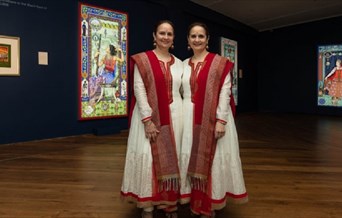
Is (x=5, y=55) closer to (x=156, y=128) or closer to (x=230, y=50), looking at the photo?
(x=156, y=128)

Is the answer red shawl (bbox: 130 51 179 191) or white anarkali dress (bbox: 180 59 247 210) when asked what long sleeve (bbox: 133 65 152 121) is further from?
white anarkali dress (bbox: 180 59 247 210)

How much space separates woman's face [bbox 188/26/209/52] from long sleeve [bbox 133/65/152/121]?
358 mm

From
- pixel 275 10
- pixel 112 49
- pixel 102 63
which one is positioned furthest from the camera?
pixel 275 10

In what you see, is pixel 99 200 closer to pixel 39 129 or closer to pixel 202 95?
pixel 202 95

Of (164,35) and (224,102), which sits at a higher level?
(164,35)

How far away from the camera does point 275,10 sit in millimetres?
8867

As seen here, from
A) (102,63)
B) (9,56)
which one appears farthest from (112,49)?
(9,56)

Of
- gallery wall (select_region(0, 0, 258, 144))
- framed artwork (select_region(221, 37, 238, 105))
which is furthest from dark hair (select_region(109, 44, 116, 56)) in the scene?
framed artwork (select_region(221, 37, 238, 105))

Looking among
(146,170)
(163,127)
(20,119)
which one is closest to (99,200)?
(146,170)

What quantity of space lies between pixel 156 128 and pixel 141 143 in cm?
12

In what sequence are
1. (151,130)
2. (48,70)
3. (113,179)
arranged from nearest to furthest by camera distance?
(151,130)
(113,179)
(48,70)

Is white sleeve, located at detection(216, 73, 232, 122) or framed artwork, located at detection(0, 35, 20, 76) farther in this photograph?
framed artwork, located at detection(0, 35, 20, 76)

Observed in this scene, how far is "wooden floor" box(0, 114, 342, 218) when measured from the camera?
2330 millimetres

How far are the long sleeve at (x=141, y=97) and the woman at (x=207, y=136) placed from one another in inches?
9.1
